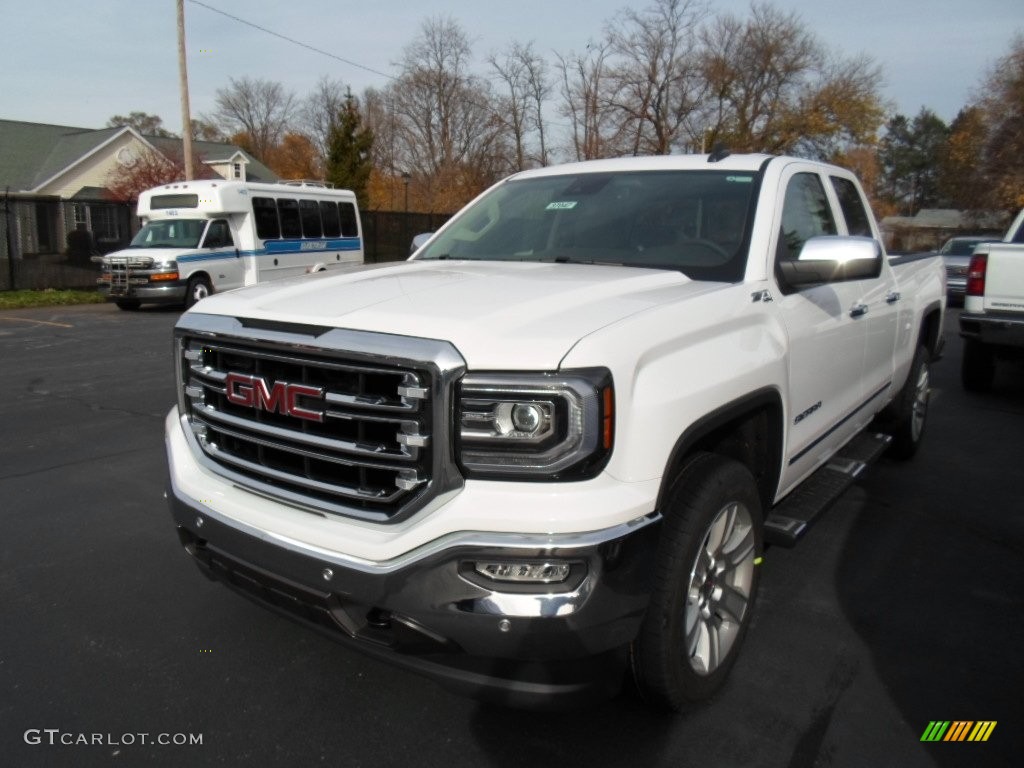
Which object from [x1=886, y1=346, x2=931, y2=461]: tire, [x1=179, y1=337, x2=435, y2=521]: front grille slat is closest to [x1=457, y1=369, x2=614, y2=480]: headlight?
[x1=179, y1=337, x2=435, y2=521]: front grille slat

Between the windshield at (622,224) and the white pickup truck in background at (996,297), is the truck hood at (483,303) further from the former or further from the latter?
the white pickup truck in background at (996,297)

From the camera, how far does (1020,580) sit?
3.92 m

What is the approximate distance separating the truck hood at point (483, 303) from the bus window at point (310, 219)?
1756 centimetres

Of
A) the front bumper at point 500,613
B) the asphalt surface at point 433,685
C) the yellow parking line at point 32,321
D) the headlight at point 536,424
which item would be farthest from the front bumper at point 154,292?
the headlight at point 536,424

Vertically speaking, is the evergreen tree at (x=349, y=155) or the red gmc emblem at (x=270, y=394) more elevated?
the evergreen tree at (x=349, y=155)

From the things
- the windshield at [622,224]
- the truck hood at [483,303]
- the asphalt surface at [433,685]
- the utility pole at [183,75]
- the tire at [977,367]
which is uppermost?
the utility pole at [183,75]

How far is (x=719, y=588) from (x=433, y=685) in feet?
3.52

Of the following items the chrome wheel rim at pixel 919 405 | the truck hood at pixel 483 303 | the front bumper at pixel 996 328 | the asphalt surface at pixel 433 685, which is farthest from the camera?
the front bumper at pixel 996 328

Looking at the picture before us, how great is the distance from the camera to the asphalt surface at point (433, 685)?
8.43ft

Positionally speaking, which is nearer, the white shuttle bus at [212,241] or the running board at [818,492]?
the running board at [818,492]

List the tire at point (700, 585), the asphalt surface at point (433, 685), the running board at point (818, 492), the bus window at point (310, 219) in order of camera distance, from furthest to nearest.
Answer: the bus window at point (310, 219) → the running board at point (818, 492) → the asphalt surface at point (433, 685) → the tire at point (700, 585)

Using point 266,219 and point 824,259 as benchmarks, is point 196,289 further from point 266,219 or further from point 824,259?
point 824,259

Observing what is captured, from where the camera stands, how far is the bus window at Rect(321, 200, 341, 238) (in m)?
20.8
